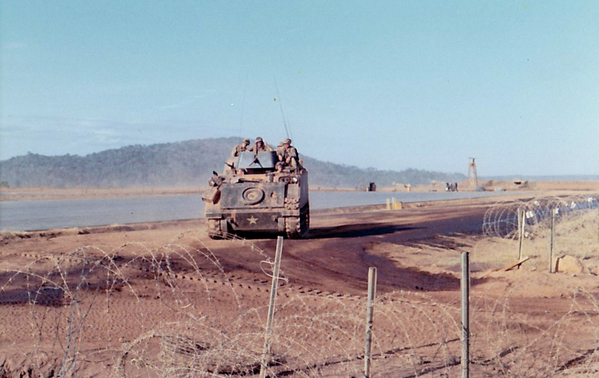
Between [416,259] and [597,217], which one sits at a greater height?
[597,217]

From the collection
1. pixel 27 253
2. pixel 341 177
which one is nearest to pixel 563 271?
pixel 27 253

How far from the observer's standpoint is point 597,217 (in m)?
18.5

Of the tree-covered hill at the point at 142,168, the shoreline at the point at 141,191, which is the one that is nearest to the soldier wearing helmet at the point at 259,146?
the shoreline at the point at 141,191

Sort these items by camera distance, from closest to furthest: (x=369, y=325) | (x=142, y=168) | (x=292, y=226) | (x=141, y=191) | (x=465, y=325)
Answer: (x=465, y=325) < (x=369, y=325) < (x=292, y=226) < (x=141, y=191) < (x=142, y=168)

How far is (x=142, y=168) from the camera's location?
362 ft

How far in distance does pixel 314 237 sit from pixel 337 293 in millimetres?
9257

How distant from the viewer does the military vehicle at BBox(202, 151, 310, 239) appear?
57.0 ft

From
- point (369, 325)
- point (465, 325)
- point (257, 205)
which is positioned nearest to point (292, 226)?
point (257, 205)

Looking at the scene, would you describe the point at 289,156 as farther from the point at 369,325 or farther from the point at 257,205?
the point at 369,325

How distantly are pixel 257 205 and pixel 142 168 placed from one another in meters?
96.9

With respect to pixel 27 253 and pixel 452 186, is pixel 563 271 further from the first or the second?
pixel 452 186

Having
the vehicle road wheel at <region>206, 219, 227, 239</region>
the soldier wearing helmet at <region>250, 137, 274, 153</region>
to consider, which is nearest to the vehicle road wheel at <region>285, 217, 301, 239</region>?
the vehicle road wheel at <region>206, 219, 227, 239</region>

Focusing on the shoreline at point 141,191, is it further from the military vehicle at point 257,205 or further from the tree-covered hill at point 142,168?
the military vehicle at point 257,205

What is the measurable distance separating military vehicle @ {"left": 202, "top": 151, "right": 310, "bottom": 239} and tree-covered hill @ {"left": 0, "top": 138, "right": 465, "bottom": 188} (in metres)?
69.6
